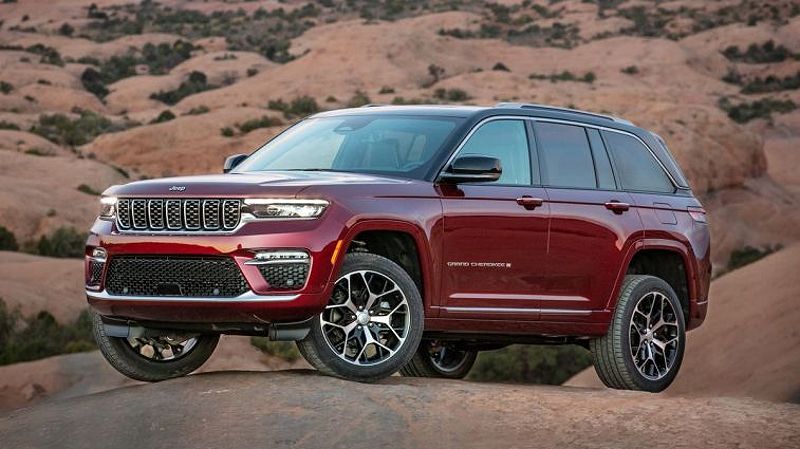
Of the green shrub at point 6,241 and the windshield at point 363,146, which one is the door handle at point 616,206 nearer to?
the windshield at point 363,146

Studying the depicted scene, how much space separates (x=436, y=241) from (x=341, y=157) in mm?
1080

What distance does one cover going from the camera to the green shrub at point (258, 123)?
49500mm

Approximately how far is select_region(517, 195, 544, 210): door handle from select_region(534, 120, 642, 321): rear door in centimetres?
17

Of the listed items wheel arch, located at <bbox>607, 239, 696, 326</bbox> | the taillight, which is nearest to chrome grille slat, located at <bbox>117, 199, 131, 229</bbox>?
wheel arch, located at <bbox>607, 239, 696, 326</bbox>

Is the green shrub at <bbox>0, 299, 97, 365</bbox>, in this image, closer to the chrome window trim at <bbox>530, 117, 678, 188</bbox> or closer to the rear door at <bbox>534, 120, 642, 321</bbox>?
the chrome window trim at <bbox>530, 117, 678, 188</bbox>

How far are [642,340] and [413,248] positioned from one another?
8.24 ft

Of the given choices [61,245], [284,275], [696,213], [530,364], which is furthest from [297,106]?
[284,275]

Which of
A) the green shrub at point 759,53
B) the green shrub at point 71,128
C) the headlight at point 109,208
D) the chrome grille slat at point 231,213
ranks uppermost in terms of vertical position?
the chrome grille slat at point 231,213

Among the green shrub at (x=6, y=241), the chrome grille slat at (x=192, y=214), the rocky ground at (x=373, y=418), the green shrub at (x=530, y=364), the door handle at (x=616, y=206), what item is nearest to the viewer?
the rocky ground at (x=373, y=418)

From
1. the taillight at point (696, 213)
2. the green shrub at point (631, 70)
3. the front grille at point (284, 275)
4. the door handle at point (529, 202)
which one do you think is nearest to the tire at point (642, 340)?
the taillight at point (696, 213)

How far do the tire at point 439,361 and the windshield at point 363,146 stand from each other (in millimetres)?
1999

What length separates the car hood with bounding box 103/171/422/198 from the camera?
8.21 metres

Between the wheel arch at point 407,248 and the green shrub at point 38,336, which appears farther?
the green shrub at point 38,336

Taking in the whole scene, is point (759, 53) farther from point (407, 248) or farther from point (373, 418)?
point (373, 418)
